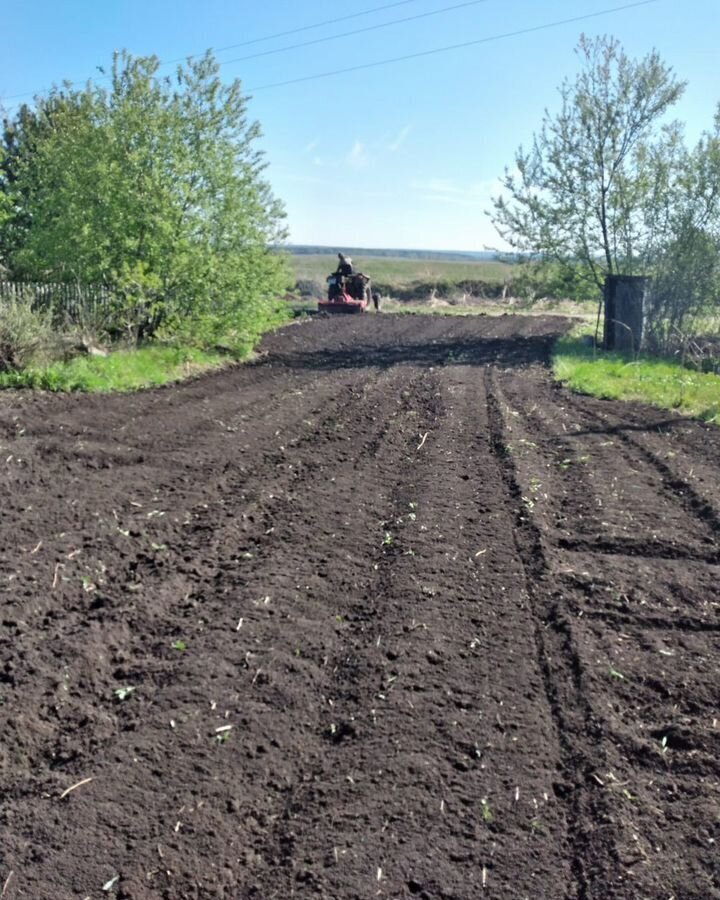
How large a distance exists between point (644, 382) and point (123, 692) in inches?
481

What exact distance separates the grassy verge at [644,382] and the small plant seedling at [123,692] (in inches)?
374

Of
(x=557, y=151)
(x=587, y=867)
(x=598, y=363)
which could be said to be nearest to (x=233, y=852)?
(x=587, y=867)

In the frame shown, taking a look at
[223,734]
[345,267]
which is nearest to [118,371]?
[223,734]

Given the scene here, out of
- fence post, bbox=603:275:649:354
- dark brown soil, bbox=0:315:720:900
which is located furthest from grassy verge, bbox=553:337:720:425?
dark brown soil, bbox=0:315:720:900

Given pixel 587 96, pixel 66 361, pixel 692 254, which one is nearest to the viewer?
pixel 66 361

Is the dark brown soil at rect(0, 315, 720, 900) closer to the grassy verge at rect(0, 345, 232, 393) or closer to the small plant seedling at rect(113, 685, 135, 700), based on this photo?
the small plant seedling at rect(113, 685, 135, 700)

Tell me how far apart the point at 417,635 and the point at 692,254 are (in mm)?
16766

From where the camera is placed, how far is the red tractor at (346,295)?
3077cm

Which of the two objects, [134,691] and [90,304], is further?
[90,304]

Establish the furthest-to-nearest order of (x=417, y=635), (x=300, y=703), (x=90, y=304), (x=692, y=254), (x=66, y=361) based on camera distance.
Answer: (x=692, y=254) < (x=90, y=304) < (x=66, y=361) < (x=417, y=635) < (x=300, y=703)

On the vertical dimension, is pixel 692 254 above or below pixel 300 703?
above

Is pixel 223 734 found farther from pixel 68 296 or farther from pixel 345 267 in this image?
pixel 345 267

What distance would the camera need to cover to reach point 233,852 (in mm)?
3023

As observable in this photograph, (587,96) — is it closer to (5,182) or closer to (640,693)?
(5,182)
